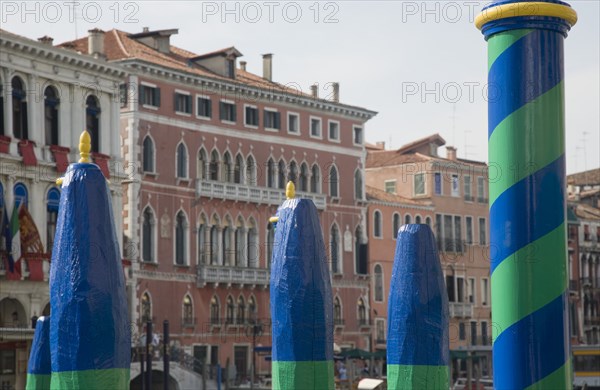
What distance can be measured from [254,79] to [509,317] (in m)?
44.1

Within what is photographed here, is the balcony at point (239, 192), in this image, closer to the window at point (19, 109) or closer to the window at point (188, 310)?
the window at point (188, 310)

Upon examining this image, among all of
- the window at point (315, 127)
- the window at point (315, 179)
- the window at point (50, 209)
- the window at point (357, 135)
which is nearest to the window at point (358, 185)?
the window at point (357, 135)

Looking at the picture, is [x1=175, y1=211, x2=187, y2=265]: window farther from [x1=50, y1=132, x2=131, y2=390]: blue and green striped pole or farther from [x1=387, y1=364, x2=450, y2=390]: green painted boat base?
[x1=50, y1=132, x2=131, y2=390]: blue and green striped pole

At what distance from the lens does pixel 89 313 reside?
6.73 meters

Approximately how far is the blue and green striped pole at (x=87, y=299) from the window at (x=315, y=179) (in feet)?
140

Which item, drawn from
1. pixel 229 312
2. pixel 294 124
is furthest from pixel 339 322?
pixel 294 124

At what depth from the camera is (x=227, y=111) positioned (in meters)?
46.2

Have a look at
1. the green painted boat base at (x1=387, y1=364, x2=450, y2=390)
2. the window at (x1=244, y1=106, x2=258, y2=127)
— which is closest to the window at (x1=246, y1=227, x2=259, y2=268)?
the window at (x1=244, y1=106, x2=258, y2=127)

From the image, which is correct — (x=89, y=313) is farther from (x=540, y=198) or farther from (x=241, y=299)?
(x=241, y=299)

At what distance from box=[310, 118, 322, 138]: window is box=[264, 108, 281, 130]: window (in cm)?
195

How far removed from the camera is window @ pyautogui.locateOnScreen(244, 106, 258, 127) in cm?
4684

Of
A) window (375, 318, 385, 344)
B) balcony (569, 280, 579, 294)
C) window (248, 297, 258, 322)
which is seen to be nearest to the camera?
window (248, 297, 258, 322)

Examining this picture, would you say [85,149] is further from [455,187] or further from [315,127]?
[455,187]

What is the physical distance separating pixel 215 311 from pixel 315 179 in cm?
743
